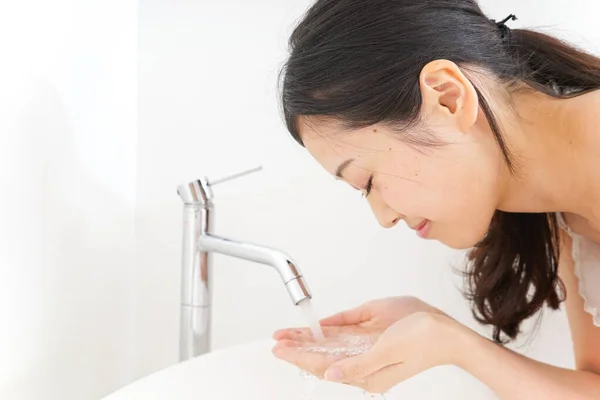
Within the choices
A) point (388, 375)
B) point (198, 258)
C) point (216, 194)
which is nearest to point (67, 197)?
point (198, 258)

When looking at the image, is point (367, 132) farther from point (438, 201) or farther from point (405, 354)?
point (405, 354)

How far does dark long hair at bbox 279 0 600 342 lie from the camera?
988 mm

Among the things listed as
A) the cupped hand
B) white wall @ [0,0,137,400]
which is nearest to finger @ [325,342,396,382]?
the cupped hand

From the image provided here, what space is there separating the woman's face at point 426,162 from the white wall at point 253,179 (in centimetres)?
54

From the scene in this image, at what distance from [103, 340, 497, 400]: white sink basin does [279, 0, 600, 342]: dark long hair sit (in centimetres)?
46

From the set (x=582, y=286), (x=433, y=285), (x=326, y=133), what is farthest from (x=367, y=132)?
(x=433, y=285)

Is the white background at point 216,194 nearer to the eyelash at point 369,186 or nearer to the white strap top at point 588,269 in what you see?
the white strap top at point 588,269

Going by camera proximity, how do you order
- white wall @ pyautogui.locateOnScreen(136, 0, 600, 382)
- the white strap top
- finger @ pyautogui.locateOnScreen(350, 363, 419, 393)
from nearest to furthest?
finger @ pyautogui.locateOnScreen(350, 363, 419, 393)
the white strap top
white wall @ pyautogui.locateOnScreen(136, 0, 600, 382)

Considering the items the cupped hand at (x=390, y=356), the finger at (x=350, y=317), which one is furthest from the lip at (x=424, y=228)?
the finger at (x=350, y=317)

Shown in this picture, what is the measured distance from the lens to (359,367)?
107 centimetres

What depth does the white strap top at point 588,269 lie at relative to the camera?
4.15 ft

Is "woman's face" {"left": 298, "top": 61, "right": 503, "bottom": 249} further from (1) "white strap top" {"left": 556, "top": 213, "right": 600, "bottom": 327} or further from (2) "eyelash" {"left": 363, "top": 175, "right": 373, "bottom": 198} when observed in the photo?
(1) "white strap top" {"left": 556, "top": 213, "right": 600, "bottom": 327}

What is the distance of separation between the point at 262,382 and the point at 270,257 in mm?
292

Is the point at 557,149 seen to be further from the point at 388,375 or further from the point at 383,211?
the point at 388,375
